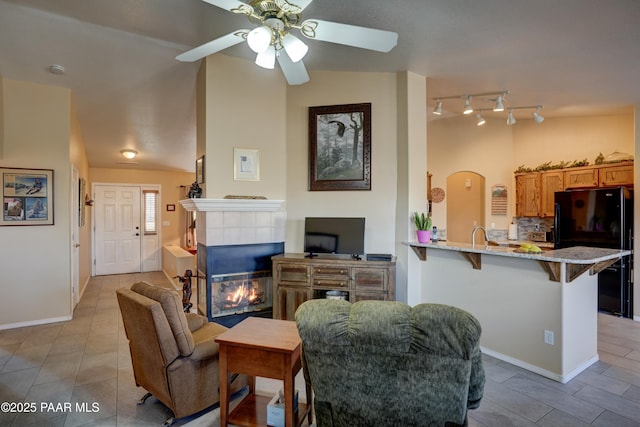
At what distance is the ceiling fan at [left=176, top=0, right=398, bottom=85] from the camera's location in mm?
1857

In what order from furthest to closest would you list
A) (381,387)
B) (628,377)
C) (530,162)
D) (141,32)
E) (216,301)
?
(530,162) < (216,301) < (141,32) < (628,377) < (381,387)

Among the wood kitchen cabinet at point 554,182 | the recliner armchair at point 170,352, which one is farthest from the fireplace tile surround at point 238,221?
the wood kitchen cabinet at point 554,182

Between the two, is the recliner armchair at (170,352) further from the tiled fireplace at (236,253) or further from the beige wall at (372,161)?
the beige wall at (372,161)

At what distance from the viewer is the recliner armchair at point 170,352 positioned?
2.08m

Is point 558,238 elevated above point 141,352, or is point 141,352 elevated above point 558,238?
point 558,238

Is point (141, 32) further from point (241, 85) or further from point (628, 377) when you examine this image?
point (628, 377)

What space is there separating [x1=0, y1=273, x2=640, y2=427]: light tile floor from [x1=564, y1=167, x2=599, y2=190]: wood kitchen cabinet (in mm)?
2121

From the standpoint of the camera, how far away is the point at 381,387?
150 cm

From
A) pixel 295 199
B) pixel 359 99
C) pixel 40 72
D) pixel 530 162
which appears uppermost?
pixel 40 72

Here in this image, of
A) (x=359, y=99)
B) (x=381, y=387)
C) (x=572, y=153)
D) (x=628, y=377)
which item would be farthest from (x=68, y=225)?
(x=572, y=153)

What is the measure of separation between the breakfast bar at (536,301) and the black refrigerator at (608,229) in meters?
1.59

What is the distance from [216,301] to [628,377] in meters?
3.85

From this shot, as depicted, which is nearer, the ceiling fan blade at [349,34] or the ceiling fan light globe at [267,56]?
the ceiling fan blade at [349,34]

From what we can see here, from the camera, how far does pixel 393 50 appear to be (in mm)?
3240
